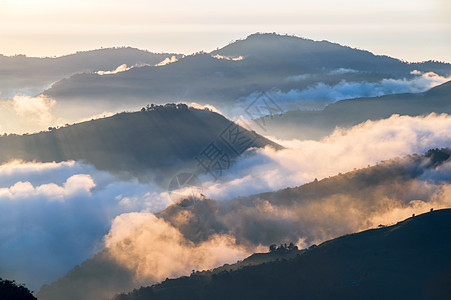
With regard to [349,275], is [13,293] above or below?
above

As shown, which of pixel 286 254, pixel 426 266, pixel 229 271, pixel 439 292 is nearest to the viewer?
pixel 439 292

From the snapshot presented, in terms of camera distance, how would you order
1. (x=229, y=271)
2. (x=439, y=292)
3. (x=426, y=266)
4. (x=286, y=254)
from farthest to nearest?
(x=286, y=254) → (x=229, y=271) → (x=426, y=266) → (x=439, y=292)

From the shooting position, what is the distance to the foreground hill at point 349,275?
159 metres

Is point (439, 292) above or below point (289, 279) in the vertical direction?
below

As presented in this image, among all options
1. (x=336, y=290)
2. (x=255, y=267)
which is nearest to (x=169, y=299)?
(x=255, y=267)

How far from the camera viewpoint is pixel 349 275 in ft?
553

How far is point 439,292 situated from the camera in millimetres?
152625

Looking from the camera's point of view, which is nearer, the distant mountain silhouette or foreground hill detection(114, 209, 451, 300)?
the distant mountain silhouette

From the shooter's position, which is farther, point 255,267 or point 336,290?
point 255,267

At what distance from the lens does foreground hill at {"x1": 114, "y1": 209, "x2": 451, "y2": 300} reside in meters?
159

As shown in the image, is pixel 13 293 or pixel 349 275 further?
pixel 349 275

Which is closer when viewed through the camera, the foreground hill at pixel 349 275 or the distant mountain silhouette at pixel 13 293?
the distant mountain silhouette at pixel 13 293

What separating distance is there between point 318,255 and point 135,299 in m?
49.1

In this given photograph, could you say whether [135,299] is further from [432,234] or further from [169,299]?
[432,234]
